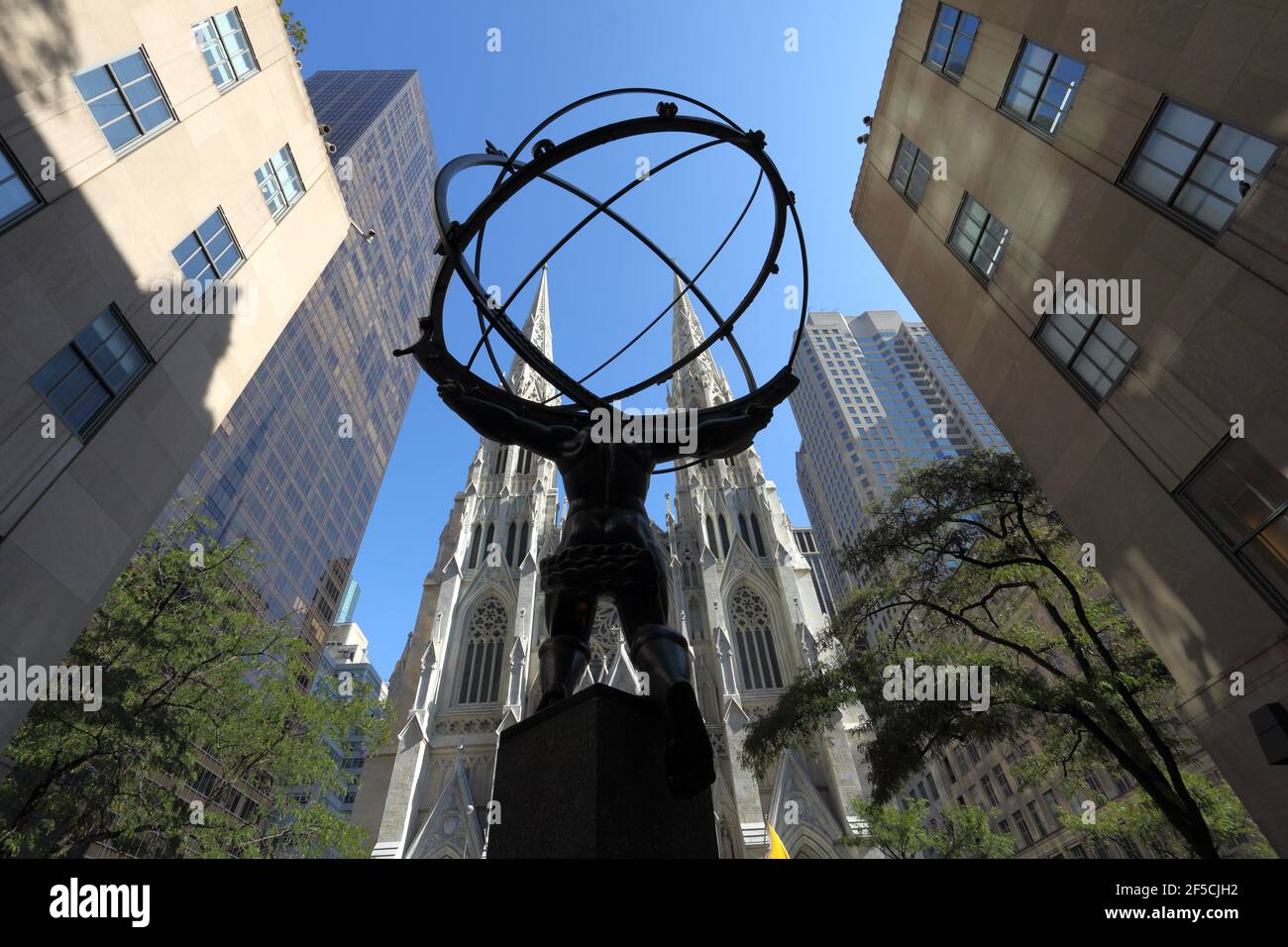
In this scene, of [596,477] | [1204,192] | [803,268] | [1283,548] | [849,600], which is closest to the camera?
[596,477]

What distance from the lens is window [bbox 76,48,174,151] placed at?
1111 centimetres

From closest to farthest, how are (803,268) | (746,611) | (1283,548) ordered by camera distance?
(803,268) → (1283,548) → (746,611)

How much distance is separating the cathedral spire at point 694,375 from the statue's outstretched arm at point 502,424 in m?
42.9

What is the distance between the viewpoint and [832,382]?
294ft

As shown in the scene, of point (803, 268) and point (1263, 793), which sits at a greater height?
point (803, 268)

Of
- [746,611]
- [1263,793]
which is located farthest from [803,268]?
[746,611]

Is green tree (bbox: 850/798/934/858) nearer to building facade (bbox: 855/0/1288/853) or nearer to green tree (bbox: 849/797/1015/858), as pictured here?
green tree (bbox: 849/797/1015/858)

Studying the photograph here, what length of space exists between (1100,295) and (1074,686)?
6654 mm

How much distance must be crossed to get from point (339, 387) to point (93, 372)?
52544mm

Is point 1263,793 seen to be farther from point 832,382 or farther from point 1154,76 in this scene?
point 832,382

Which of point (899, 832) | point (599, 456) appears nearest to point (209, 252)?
point (599, 456)

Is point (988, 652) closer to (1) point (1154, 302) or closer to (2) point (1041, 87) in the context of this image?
(1) point (1154, 302)

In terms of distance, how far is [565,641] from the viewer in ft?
16.4

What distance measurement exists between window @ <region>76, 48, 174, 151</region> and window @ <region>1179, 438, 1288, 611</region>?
19.0m
